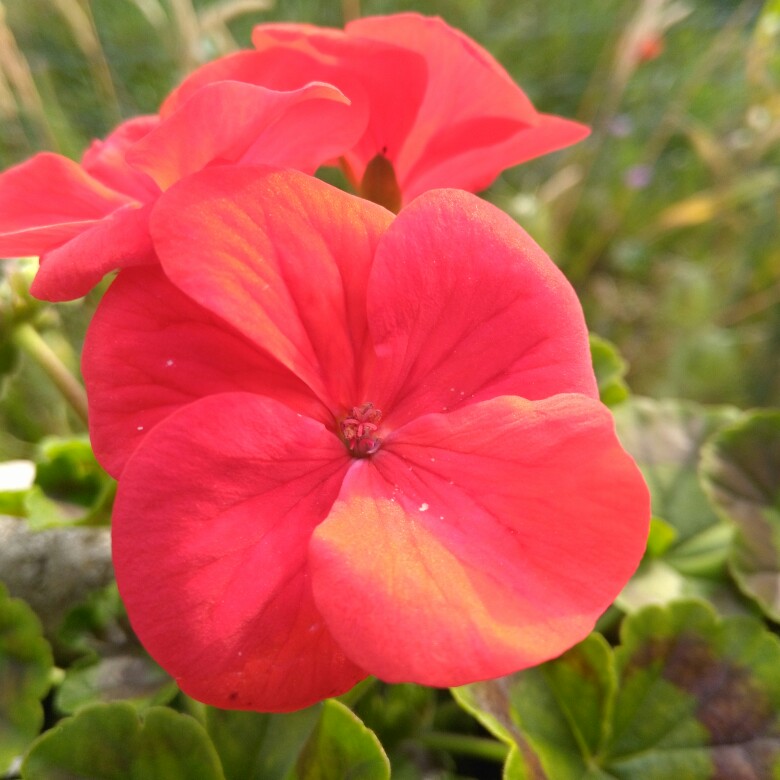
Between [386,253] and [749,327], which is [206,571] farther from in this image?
[749,327]

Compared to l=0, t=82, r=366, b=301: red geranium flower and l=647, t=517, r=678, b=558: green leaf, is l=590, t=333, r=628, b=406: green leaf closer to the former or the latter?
l=647, t=517, r=678, b=558: green leaf

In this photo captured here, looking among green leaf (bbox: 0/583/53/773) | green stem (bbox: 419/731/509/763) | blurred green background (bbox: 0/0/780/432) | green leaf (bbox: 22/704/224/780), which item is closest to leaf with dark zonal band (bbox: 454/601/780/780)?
green stem (bbox: 419/731/509/763)

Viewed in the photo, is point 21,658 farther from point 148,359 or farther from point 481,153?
point 481,153

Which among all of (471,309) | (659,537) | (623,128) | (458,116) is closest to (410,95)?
(458,116)

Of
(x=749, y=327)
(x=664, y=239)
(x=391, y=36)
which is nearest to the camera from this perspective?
(x=391, y=36)

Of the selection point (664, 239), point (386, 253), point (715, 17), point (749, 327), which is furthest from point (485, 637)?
point (715, 17)
